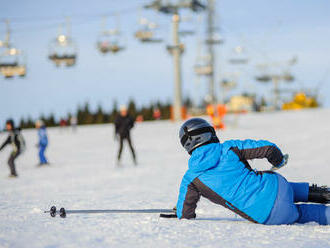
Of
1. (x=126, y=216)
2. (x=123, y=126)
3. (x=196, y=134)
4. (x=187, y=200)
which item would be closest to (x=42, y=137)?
(x=123, y=126)

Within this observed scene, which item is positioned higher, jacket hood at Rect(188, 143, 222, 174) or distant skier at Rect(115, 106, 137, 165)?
jacket hood at Rect(188, 143, 222, 174)

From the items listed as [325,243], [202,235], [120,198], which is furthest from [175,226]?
[120,198]

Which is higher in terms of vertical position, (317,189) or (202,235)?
(317,189)

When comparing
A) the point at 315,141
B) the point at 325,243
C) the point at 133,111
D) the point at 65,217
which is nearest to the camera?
the point at 325,243

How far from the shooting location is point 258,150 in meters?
3.58

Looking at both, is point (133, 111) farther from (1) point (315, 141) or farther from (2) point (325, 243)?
(2) point (325, 243)

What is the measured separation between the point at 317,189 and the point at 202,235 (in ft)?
3.74

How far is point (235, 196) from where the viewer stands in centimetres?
361

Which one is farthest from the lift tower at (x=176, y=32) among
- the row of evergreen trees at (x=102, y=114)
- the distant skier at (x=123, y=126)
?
the row of evergreen trees at (x=102, y=114)

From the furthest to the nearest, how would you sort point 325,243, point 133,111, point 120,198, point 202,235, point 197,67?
point 133,111 < point 197,67 < point 120,198 < point 202,235 < point 325,243

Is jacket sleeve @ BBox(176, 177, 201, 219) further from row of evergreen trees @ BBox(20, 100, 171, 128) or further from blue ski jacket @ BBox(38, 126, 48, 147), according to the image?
row of evergreen trees @ BBox(20, 100, 171, 128)

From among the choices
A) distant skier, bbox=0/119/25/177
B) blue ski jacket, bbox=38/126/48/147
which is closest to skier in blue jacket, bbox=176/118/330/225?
distant skier, bbox=0/119/25/177

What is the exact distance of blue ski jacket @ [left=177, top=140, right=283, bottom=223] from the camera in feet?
11.7

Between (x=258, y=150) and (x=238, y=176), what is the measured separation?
0.27 metres
